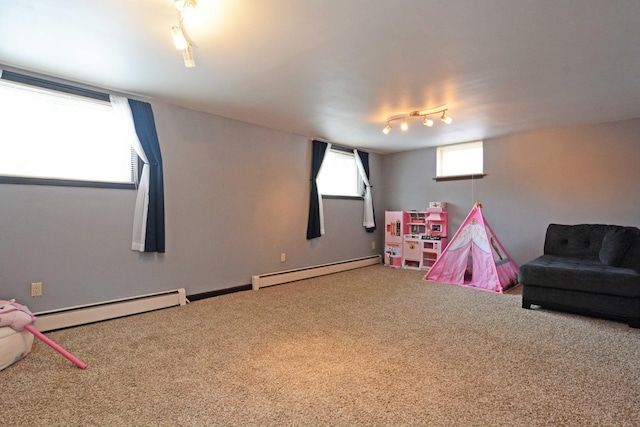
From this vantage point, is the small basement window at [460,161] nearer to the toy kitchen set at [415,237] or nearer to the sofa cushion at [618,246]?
the toy kitchen set at [415,237]

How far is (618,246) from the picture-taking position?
3297mm

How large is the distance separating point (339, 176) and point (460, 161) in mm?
2131

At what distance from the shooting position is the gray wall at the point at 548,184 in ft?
13.4

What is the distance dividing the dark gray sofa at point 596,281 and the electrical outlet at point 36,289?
15.4ft

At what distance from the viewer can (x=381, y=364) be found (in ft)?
7.07

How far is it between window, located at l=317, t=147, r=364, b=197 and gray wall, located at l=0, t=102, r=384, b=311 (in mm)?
290

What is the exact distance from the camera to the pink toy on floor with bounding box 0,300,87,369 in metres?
2.13

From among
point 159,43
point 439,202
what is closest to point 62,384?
point 159,43

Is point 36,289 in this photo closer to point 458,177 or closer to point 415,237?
point 415,237

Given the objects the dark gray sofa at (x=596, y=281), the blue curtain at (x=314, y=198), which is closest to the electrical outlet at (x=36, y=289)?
the blue curtain at (x=314, y=198)

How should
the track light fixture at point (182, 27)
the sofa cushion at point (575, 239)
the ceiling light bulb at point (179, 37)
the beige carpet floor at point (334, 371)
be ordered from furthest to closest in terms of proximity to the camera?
the sofa cushion at point (575, 239), the ceiling light bulb at point (179, 37), the track light fixture at point (182, 27), the beige carpet floor at point (334, 371)

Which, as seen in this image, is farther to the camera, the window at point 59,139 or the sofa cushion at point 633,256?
the sofa cushion at point 633,256

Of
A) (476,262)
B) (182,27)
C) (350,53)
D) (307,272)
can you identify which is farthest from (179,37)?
(476,262)

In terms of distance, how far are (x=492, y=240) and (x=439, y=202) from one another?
1.27 meters
